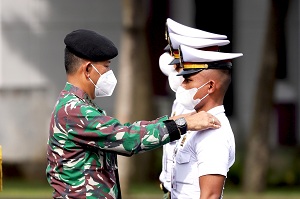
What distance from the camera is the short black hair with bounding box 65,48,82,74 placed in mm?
6398

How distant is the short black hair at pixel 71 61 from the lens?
640cm

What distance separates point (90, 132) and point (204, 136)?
2.00 ft

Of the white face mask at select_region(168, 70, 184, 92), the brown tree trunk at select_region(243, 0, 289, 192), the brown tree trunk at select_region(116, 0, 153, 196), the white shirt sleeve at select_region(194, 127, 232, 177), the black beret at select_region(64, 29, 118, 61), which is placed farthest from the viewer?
the brown tree trunk at select_region(243, 0, 289, 192)

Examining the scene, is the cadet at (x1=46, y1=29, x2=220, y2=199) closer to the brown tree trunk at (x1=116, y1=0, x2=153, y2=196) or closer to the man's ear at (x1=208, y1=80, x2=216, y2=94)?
the man's ear at (x1=208, y1=80, x2=216, y2=94)

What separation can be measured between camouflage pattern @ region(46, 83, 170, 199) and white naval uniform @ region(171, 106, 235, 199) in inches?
8.6

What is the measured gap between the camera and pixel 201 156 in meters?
6.28

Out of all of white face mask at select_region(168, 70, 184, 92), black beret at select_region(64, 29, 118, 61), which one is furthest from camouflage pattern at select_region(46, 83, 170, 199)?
white face mask at select_region(168, 70, 184, 92)

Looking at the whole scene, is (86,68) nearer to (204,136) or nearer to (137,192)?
(204,136)

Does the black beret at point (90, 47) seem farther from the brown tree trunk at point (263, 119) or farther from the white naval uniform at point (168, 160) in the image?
the brown tree trunk at point (263, 119)

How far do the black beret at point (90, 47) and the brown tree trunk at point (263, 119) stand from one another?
1053 cm

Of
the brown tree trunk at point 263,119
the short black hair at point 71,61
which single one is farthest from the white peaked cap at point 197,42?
the brown tree trunk at point 263,119

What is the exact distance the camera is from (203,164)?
623 cm

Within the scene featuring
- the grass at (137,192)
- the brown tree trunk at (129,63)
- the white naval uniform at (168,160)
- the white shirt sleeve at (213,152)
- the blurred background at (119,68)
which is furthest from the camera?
the blurred background at (119,68)

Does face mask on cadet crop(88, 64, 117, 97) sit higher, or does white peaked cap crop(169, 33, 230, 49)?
white peaked cap crop(169, 33, 230, 49)
